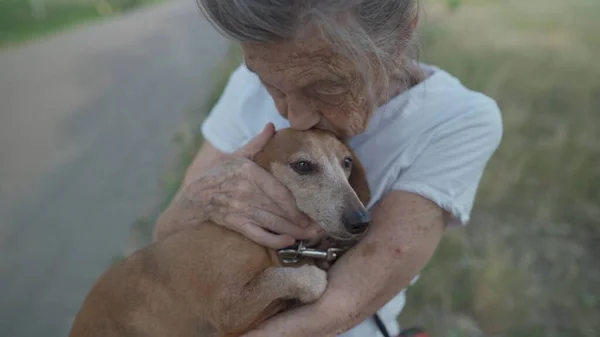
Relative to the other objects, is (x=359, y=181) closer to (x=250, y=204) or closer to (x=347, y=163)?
(x=347, y=163)

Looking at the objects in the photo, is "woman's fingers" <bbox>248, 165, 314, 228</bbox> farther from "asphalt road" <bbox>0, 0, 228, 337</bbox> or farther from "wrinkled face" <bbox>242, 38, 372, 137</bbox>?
"asphalt road" <bbox>0, 0, 228, 337</bbox>

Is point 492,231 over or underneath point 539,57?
underneath

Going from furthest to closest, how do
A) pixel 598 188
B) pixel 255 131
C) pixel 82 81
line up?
pixel 598 188, pixel 82 81, pixel 255 131

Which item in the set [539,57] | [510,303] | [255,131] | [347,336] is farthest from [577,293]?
[255,131]

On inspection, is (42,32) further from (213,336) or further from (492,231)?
(492,231)

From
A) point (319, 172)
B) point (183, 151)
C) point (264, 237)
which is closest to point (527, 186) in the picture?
point (183, 151)

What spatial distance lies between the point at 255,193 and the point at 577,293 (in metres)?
1.58

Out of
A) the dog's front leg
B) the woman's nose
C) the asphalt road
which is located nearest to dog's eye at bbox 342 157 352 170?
the woman's nose

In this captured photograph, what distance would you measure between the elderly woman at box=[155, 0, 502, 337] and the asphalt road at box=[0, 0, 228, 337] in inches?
31.0

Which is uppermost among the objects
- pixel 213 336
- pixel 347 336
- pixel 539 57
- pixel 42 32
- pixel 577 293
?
pixel 42 32

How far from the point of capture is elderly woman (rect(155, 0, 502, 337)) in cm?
95

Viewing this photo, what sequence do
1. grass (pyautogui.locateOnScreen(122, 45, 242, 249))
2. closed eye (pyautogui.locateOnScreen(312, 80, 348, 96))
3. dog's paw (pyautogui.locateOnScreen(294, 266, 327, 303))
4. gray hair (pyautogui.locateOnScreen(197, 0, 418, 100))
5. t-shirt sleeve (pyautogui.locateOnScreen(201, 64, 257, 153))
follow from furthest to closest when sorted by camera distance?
grass (pyautogui.locateOnScreen(122, 45, 242, 249)) < t-shirt sleeve (pyautogui.locateOnScreen(201, 64, 257, 153)) < dog's paw (pyautogui.locateOnScreen(294, 266, 327, 303)) < closed eye (pyautogui.locateOnScreen(312, 80, 348, 96)) < gray hair (pyautogui.locateOnScreen(197, 0, 418, 100))

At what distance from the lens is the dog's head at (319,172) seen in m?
1.24

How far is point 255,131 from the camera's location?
4.62 ft
